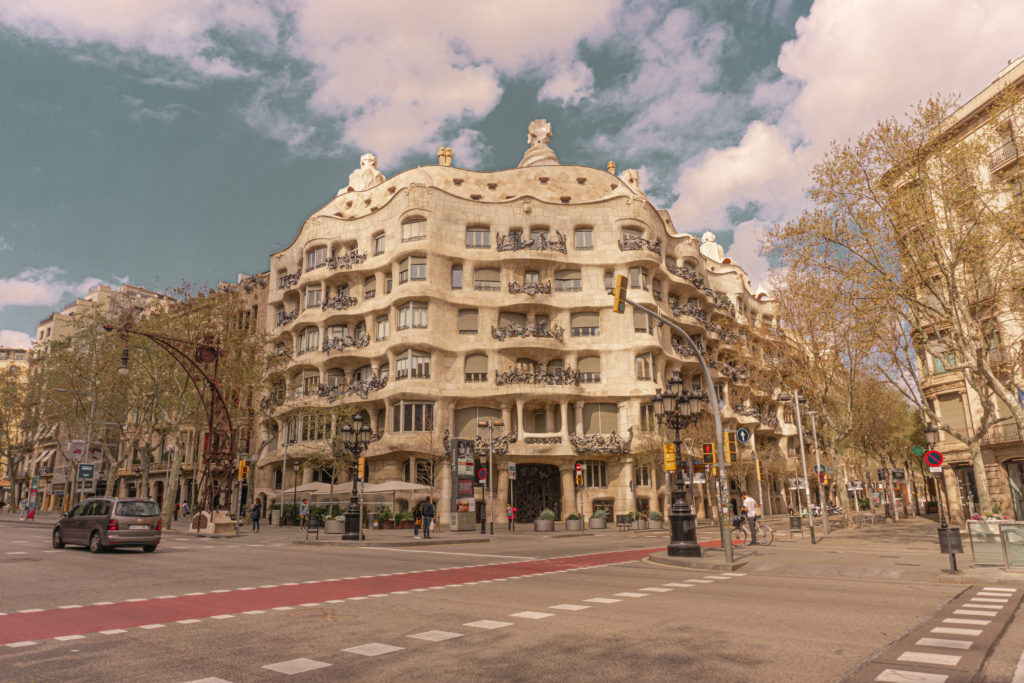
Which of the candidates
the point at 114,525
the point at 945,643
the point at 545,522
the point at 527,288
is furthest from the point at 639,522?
the point at 945,643

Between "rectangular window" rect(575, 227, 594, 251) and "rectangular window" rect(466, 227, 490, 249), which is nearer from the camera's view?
"rectangular window" rect(466, 227, 490, 249)

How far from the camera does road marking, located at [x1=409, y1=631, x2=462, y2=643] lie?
7.28 metres

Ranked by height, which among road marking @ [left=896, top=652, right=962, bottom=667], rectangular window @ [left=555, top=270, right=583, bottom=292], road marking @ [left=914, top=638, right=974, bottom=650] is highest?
rectangular window @ [left=555, top=270, right=583, bottom=292]

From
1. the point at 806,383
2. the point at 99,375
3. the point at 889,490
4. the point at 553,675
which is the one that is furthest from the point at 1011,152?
the point at 99,375

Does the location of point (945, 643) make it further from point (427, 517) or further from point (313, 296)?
point (313, 296)

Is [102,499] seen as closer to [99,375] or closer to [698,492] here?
[99,375]

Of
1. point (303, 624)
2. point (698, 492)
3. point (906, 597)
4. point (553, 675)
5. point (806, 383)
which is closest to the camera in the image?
point (553, 675)

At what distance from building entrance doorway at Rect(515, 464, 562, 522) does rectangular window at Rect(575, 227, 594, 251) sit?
16.0 metres

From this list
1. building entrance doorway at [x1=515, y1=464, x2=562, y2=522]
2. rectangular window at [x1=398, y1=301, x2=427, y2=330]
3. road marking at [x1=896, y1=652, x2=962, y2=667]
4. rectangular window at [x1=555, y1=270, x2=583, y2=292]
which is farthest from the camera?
rectangular window at [x1=555, y1=270, x2=583, y2=292]

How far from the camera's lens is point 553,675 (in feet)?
18.7

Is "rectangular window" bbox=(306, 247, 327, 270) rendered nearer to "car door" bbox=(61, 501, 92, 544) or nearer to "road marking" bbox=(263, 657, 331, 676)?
"car door" bbox=(61, 501, 92, 544)

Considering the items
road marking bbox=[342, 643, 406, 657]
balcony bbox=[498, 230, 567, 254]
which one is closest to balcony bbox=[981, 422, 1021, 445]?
balcony bbox=[498, 230, 567, 254]

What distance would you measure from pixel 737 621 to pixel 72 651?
752 centimetres

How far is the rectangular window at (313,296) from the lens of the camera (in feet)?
164
